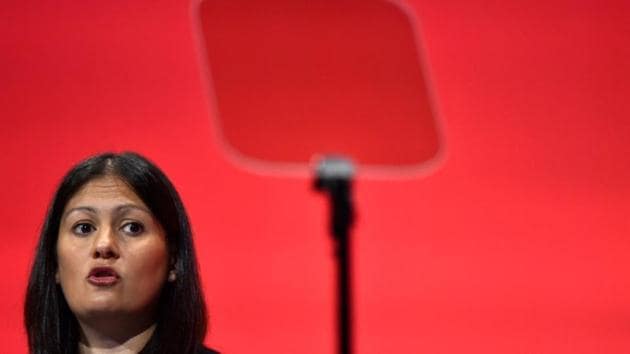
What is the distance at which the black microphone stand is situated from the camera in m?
1.11

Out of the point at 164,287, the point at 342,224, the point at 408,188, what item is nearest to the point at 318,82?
the point at 408,188

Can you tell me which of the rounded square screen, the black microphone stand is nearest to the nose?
the black microphone stand

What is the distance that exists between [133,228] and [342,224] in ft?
1.70

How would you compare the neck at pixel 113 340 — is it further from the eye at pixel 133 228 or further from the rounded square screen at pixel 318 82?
the rounded square screen at pixel 318 82

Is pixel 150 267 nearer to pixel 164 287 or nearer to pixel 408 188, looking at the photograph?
pixel 164 287

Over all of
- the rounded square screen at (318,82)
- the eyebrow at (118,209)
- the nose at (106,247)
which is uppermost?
the rounded square screen at (318,82)

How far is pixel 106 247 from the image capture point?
1511 mm

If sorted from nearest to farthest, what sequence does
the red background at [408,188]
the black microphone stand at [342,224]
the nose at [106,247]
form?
the black microphone stand at [342,224], the nose at [106,247], the red background at [408,188]

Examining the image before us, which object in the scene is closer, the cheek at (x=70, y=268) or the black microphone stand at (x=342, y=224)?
the black microphone stand at (x=342, y=224)

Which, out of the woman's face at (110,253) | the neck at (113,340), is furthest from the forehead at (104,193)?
the neck at (113,340)

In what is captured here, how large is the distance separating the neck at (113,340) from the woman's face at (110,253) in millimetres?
22

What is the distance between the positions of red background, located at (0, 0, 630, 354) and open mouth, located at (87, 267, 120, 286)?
1.72 ft

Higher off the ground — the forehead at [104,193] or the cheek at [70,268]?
the forehead at [104,193]

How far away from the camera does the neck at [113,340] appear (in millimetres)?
1562
